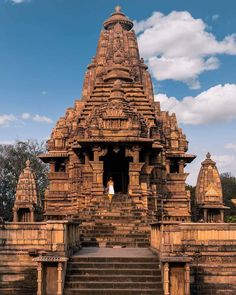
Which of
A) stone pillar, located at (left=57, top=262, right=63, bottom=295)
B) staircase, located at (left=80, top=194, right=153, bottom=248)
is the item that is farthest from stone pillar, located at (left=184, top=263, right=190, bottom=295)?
staircase, located at (left=80, top=194, right=153, bottom=248)

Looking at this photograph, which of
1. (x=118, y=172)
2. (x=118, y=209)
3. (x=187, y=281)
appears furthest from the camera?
(x=118, y=172)

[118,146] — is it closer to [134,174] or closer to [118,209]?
[134,174]

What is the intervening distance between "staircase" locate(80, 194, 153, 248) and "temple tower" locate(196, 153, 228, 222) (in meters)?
9.11

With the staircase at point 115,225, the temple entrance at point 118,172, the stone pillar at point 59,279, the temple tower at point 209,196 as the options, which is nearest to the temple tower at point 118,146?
the temple entrance at point 118,172

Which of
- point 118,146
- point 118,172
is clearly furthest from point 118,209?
point 118,172

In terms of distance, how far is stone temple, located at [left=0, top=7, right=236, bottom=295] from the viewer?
1380 cm

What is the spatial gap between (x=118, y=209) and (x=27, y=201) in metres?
8.98

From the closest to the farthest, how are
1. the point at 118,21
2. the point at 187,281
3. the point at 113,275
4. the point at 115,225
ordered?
the point at 187,281 → the point at 113,275 → the point at 115,225 → the point at 118,21

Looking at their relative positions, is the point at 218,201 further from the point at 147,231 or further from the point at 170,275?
the point at 170,275

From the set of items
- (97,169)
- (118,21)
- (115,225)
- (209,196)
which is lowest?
(115,225)

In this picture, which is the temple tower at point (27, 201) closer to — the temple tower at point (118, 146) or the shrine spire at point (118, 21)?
the temple tower at point (118, 146)

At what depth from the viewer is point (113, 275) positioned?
13.9 m

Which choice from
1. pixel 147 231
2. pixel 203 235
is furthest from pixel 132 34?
pixel 203 235

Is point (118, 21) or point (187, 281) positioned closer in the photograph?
point (187, 281)
